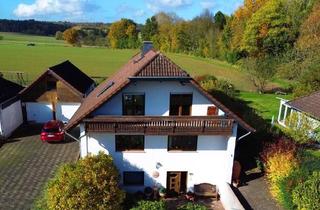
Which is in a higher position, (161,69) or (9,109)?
(161,69)

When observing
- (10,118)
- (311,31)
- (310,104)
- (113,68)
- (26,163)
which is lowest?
(26,163)

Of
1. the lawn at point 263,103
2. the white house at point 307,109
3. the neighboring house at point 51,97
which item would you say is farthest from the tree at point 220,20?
the neighboring house at point 51,97

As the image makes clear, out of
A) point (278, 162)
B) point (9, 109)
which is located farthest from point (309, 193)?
point (9, 109)

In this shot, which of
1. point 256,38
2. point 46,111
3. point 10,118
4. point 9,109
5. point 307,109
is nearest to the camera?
point 307,109

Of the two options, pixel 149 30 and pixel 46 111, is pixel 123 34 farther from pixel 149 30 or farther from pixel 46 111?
pixel 46 111

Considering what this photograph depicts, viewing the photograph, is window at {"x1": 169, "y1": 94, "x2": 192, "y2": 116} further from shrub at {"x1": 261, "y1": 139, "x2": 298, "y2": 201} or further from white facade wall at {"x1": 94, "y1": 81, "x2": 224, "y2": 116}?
shrub at {"x1": 261, "y1": 139, "x2": 298, "y2": 201}

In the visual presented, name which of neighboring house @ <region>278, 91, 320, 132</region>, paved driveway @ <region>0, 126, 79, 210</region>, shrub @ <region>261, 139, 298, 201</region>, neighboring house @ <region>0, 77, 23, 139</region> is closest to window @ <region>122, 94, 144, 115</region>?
paved driveway @ <region>0, 126, 79, 210</region>

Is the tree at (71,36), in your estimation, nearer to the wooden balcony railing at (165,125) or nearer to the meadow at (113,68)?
the meadow at (113,68)
